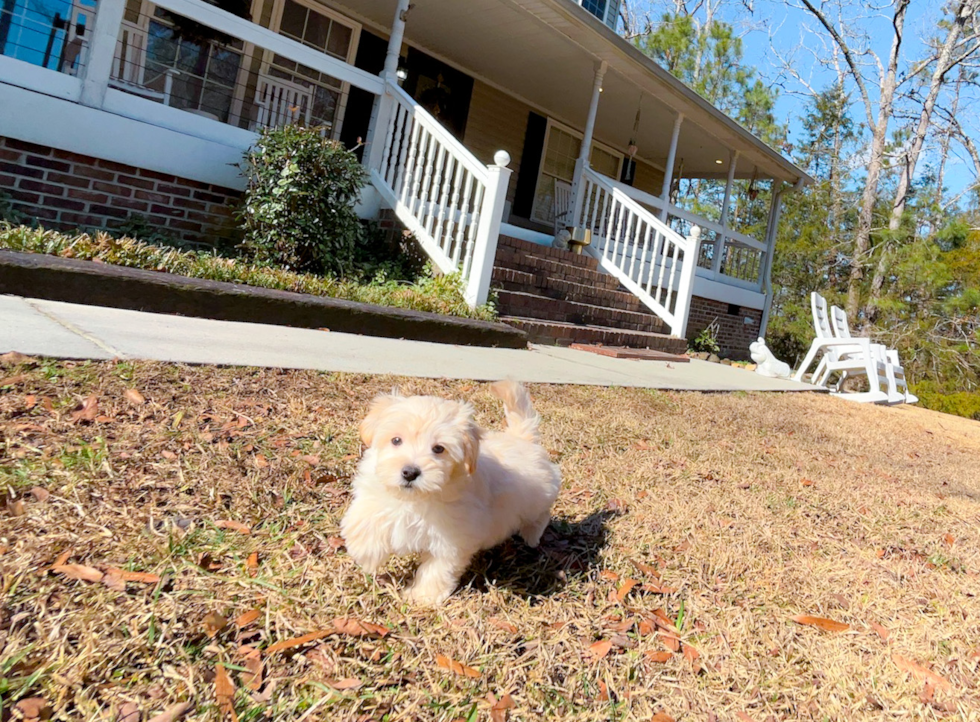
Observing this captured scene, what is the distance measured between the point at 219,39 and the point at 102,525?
960 centimetres

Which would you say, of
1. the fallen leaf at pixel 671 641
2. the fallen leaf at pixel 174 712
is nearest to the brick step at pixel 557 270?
the fallen leaf at pixel 671 641

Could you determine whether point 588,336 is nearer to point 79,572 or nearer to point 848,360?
point 848,360

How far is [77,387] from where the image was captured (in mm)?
2713

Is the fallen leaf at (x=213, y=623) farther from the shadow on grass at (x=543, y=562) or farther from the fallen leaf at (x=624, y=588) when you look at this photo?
the fallen leaf at (x=624, y=588)

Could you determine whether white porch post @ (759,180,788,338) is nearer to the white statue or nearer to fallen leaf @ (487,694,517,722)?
the white statue

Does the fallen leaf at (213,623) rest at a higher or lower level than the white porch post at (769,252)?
lower

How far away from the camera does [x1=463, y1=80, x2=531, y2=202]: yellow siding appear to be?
1263 cm

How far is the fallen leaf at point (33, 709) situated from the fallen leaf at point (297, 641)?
0.41 m

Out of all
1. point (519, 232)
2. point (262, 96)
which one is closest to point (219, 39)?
point (262, 96)

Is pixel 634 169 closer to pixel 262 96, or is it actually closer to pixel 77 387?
pixel 262 96

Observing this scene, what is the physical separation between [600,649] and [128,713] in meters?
1.09

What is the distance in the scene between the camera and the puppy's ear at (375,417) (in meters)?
1.80

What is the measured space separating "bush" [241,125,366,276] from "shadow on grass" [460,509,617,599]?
4.64 meters

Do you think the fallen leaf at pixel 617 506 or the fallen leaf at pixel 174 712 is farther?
the fallen leaf at pixel 617 506
